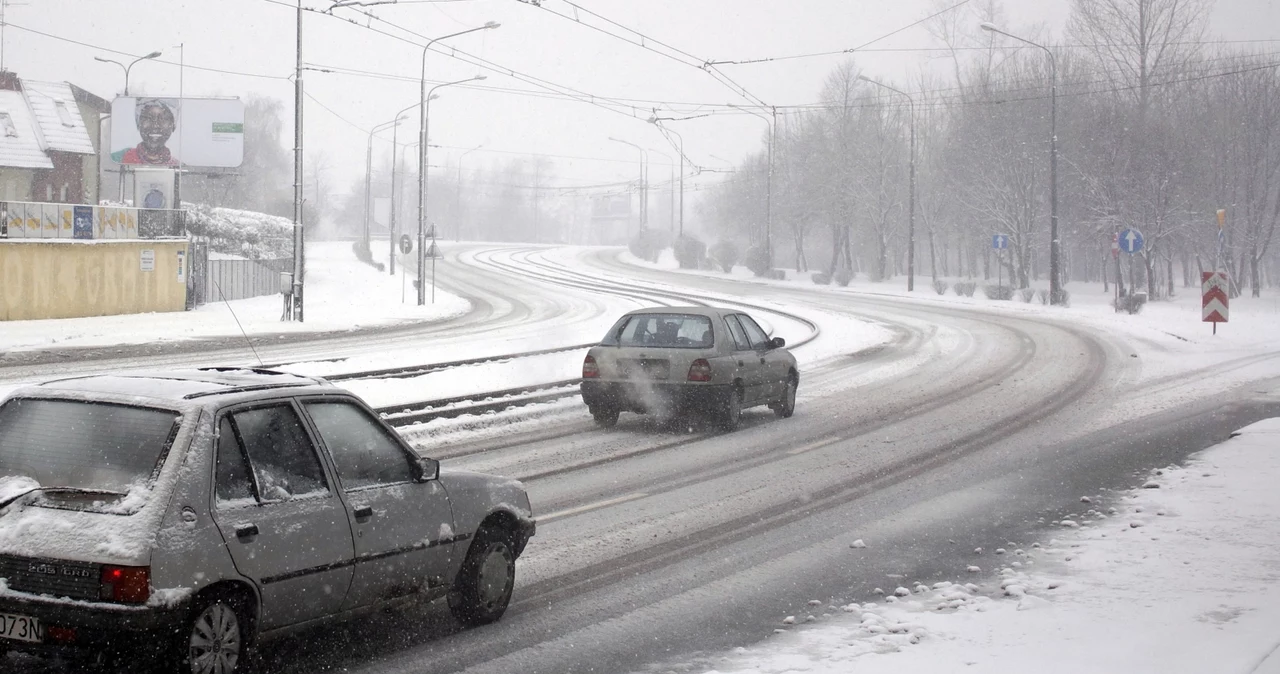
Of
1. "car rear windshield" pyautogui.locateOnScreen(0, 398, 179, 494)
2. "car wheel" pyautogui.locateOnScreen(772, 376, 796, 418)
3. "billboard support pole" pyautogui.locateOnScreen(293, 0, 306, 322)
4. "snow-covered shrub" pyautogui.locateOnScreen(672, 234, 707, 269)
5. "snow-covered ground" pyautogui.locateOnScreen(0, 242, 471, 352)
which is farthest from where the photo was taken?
"snow-covered shrub" pyautogui.locateOnScreen(672, 234, 707, 269)

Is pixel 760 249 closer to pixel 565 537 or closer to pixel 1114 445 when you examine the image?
pixel 1114 445

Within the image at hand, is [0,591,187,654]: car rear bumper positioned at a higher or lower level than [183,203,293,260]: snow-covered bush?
lower

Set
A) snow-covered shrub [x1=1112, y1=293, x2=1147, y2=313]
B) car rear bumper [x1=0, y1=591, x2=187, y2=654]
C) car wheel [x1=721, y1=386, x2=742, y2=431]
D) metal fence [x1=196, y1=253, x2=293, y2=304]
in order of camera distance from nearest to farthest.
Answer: car rear bumper [x1=0, y1=591, x2=187, y2=654] < car wheel [x1=721, y1=386, x2=742, y2=431] < metal fence [x1=196, y1=253, x2=293, y2=304] < snow-covered shrub [x1=1112, y1=293, x2=1147, y2=313]

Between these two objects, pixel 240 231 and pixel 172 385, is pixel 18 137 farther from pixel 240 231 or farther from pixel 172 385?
pixel 172 385

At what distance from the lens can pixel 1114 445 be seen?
14156mm

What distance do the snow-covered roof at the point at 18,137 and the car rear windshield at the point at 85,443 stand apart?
5169 centimetres

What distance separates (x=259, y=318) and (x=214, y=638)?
3337cm

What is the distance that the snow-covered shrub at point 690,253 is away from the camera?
84000 mm

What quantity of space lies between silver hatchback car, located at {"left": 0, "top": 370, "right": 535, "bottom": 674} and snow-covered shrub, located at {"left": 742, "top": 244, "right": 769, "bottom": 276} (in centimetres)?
6767

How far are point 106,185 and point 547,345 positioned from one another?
250 feet

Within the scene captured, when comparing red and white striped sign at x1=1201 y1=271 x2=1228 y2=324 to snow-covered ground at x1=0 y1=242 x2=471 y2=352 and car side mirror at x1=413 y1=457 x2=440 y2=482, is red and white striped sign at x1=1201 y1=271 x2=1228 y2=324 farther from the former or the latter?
car side mirror at x1=413 y1=457 x2=440 y2=482

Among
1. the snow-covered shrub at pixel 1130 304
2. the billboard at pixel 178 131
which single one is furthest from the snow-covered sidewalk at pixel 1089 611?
the billboard at pixel 178 131

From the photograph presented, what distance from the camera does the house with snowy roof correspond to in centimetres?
5206

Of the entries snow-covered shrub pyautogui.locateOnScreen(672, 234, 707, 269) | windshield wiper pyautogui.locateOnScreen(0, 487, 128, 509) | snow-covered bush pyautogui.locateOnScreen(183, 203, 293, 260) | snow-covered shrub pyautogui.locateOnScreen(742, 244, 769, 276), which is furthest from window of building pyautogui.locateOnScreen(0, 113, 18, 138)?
windshield wiper pyautogui.locateOnScreen(0, 487, 128, 509)
